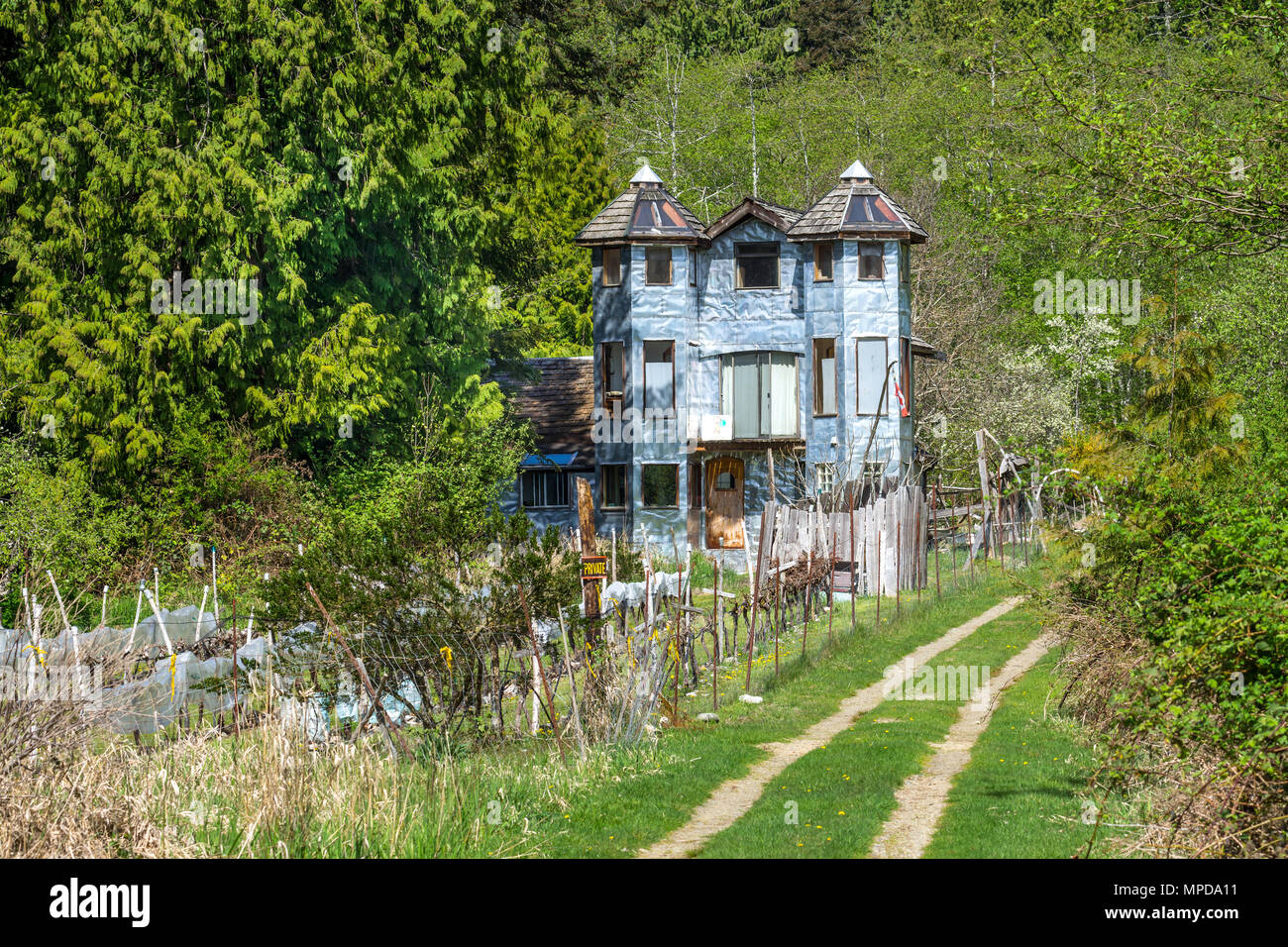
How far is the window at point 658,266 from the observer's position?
131ft

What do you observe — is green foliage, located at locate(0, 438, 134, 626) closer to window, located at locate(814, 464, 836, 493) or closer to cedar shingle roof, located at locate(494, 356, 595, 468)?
cedar shingle roof, located at locate(494, 356, 595, 468)

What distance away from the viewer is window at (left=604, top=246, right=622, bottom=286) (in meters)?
40.1

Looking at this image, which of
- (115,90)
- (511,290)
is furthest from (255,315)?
(511,290)

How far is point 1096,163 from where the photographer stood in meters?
20.1

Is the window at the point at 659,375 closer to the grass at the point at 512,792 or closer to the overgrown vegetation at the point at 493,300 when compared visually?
the overgrown vegetation at the point at 493,300

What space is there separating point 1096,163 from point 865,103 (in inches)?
1486

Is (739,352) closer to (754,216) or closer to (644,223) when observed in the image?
(754,216)

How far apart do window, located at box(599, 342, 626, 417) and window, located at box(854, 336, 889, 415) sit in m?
6.29

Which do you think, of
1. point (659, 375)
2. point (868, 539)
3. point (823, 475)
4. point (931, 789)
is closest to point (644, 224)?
point (659, 375)

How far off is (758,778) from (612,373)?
86.6 ft

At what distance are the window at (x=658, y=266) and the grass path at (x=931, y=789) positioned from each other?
826 inches

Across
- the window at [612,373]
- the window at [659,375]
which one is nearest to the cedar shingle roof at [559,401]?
the window at [612,373]

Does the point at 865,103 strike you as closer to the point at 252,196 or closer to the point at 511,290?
the point at 511,290

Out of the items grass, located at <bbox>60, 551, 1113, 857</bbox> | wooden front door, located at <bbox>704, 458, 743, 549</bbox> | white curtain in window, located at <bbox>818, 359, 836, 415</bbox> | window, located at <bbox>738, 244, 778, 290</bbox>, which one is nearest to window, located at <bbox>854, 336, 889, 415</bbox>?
white curtain in window, located at <bbox>818, 359, 836, 415</bbox>
